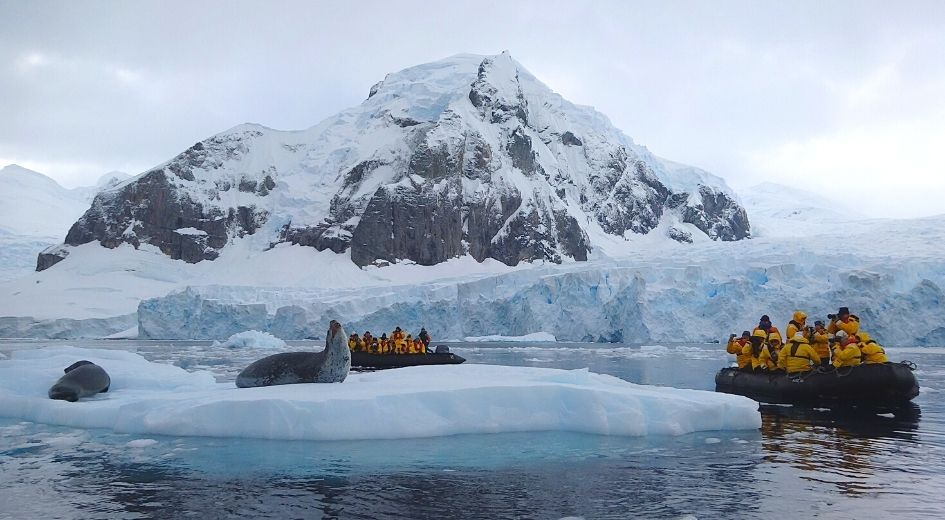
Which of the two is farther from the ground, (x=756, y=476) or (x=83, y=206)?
(x=83, y=206)

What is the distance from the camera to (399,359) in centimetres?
2420

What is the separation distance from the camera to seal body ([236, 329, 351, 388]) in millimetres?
12133

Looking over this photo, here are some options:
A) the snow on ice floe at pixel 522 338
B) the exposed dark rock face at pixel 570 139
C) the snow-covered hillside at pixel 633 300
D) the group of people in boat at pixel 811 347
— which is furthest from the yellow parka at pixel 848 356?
the exposed dark rock face at pixel 570 139

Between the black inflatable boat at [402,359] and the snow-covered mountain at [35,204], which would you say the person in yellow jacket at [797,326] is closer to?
the black inflatable boat at [402,359]

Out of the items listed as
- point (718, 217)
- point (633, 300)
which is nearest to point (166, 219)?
point (633, 300)

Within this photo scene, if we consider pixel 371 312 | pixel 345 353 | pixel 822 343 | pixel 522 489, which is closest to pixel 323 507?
pixel 522 489

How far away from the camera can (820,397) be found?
13703 millimetres

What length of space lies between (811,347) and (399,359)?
44.3ft

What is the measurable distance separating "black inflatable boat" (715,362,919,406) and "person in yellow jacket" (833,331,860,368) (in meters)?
0.16

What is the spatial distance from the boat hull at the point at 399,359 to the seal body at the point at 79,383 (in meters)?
12.6

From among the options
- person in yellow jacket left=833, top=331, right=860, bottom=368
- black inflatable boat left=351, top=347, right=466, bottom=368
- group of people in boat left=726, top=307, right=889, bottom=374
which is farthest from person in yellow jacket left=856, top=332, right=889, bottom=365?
black inflatable boat left=351, top=347, right=466, bottom=368

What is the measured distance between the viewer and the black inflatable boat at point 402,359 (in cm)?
2419

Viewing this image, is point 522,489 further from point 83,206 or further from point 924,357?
point 83,206

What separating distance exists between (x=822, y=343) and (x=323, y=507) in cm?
1204
